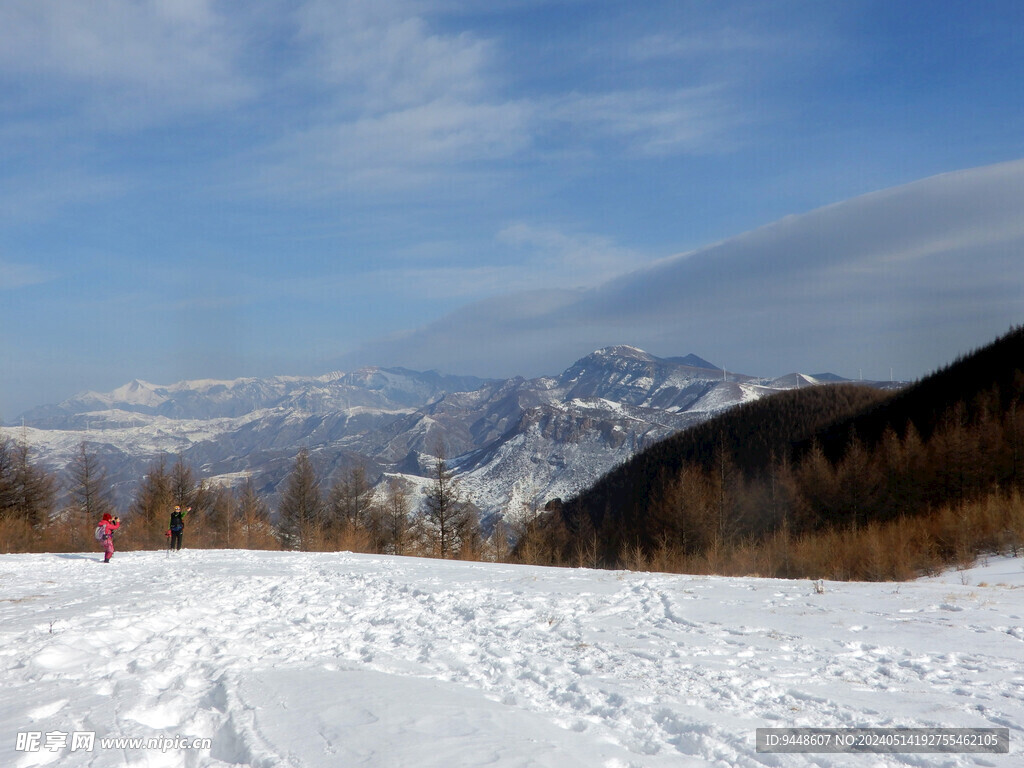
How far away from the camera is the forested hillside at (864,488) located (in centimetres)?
3628

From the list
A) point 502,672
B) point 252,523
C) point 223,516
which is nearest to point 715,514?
point 252,523

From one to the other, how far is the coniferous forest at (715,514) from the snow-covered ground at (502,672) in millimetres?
12034

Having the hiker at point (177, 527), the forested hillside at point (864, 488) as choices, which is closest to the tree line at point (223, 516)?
the forested hillside at point (864, 488)

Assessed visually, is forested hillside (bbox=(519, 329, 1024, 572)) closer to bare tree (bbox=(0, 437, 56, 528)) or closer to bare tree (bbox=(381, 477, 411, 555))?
bare tree (bbox=(381, 477, 411, 555))

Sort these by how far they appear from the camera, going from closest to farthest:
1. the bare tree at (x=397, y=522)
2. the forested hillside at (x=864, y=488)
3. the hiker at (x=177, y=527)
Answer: the hiker at (x=177, y=527), the forested hillside at (x=864, y=488), the bare tree at (x=397, y=522)

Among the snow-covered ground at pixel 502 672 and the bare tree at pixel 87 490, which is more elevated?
the bare tree at pixel 87 490

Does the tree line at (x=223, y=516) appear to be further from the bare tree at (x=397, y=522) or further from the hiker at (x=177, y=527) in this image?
the hiker at (x=177, y=527)

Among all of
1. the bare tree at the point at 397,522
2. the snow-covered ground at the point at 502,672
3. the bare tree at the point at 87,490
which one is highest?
the bare tree at the point at 87,490

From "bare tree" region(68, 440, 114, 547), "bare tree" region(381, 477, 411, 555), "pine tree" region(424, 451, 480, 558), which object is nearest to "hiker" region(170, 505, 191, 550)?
"pine tree" region(424, 451, 480, 558)

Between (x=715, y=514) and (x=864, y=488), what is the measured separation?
18.1 meters

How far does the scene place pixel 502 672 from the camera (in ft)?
25.1

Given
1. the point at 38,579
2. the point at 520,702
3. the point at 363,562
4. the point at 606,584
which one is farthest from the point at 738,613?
the point at 38,579

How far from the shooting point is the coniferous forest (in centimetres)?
2392

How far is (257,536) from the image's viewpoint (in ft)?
157
